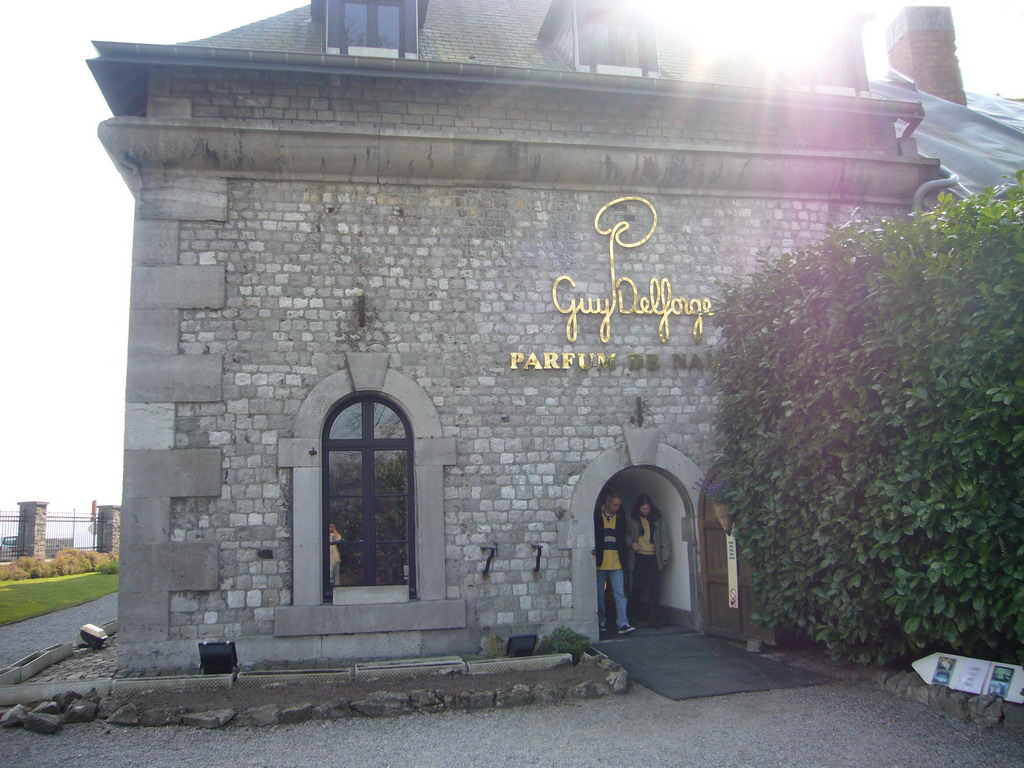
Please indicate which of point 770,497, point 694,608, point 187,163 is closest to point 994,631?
point 770,497

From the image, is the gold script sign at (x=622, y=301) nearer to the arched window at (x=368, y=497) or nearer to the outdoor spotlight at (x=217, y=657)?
the arched window at (x=368, y=497)

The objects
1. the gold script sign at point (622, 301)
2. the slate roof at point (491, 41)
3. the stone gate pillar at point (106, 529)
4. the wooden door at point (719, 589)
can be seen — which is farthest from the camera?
the stone gate pillar at point (106, 529)

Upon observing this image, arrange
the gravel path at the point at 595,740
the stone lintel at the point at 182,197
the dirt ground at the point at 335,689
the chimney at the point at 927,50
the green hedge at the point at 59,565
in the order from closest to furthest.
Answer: the gravel path at the point at 595,740 < the dirt ground at the point at 335,689 < the stone lintel at the point at 182,197 < the chimney at the point at 927,50 < the green hedge at the point at 59,565

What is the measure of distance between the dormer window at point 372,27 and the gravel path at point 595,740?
734 centimetres

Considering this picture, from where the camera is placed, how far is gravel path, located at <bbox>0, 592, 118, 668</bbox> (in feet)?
32.8

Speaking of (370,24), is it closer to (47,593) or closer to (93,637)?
(93,637)

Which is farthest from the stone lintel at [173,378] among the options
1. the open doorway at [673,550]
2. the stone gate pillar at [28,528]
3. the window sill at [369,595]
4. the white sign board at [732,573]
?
the stone gate pillar at [28,528]

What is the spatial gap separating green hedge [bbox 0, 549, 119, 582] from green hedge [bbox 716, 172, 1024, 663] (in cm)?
1814

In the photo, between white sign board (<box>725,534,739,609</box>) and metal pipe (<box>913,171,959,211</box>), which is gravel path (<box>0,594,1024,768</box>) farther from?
metal pipe (<box>913,171,959,211</box>)

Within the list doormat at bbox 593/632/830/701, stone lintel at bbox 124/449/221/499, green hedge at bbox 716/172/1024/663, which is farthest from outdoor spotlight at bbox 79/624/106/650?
green hedge at bbox 716/172/1024/663

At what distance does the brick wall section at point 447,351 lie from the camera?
836cm

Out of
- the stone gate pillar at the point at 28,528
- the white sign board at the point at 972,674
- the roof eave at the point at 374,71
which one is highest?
the roof eave at the point at 374,71

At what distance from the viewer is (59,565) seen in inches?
806

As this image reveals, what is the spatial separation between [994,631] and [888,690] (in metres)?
1.37
